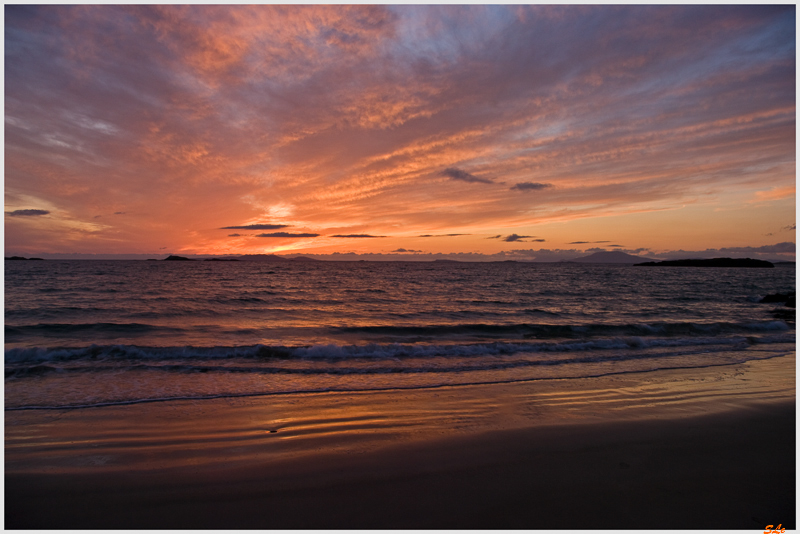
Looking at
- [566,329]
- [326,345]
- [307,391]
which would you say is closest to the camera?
[307,391]

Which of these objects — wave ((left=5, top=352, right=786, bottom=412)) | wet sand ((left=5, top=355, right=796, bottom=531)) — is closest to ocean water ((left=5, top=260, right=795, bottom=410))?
wave ((left=5, top=352, right=786, bottom=412))

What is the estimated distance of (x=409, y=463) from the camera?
557cm

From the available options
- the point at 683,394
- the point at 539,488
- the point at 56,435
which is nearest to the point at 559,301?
the point at 683,394

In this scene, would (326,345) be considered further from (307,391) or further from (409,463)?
(409,463)

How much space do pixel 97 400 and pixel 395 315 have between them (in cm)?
1664

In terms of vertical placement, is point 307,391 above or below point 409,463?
below

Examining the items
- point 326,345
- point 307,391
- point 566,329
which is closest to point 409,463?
point 307,391

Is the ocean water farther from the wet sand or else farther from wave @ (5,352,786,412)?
the wet sand

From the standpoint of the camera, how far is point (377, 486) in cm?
499

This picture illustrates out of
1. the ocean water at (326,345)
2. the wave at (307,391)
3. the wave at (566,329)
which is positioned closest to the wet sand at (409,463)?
the wave at (307,391)

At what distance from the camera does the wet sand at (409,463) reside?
4.48 meters

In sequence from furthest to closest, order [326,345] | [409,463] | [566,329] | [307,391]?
1. [566,329]
2. [326,345]
3. [307,391]
4. [409,463]

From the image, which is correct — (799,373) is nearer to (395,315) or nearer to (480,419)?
(480,419)

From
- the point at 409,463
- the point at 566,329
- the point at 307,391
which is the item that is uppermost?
the point at 409,463
